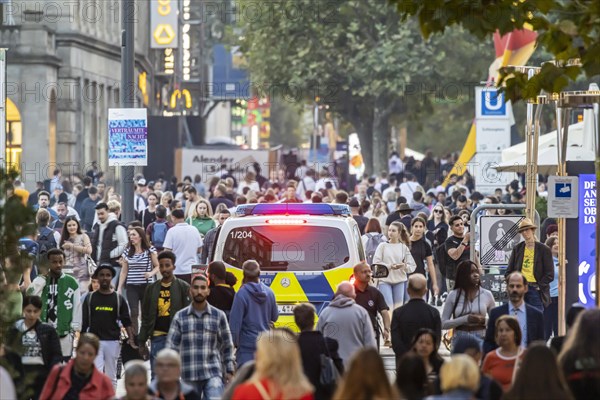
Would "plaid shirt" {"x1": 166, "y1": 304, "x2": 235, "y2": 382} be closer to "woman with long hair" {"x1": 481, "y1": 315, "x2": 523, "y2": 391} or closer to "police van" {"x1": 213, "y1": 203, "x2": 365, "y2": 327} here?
"woman with long hair" {"x1": 481, "y1": 315, "x2": 523, "y2": 391}

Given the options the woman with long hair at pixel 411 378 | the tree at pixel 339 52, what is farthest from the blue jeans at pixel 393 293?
the tree at pixel 339 52

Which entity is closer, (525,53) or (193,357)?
(193,357)

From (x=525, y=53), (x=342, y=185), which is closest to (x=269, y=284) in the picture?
(x=525, y=53)

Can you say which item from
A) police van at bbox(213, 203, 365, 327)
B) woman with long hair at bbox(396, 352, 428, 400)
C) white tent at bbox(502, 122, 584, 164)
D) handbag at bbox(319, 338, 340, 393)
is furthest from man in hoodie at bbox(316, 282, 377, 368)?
white tent at bbox(502, 122, 584, 164)

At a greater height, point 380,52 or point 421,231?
point 380,52

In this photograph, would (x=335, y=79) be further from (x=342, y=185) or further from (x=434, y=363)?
(x=434, y=363)

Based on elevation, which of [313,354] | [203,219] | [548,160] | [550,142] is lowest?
[313,354]

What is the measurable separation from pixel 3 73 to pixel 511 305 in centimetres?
1200

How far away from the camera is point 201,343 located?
1374 centimetres

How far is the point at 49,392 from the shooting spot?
11586 millimetres

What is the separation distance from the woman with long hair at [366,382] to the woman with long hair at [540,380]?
974 millimetres

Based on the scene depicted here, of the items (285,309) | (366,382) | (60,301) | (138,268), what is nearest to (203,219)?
(138,268)

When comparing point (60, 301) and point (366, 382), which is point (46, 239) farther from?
point (366, 382)

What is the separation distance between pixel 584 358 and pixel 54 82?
39.5 metres
